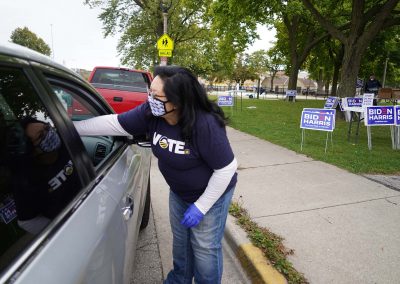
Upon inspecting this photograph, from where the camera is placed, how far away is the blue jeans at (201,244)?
2273 millimetres

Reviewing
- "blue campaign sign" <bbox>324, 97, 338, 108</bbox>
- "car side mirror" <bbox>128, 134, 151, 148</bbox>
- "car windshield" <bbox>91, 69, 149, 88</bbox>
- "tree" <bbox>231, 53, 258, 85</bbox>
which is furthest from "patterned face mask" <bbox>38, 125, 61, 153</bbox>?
"tree" <bbox>231, 53, 258, 85</bbox>

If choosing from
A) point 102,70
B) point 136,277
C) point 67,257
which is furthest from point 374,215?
point 102,70

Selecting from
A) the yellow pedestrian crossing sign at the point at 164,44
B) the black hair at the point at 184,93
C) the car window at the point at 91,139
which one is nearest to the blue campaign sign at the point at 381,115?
the car window at the point at 91,139

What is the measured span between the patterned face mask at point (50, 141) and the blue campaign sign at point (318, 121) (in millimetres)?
6366

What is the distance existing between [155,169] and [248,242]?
3.43 m

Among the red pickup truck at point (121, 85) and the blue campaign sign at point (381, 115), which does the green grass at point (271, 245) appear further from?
the blue campaign sign at point (381, 115)

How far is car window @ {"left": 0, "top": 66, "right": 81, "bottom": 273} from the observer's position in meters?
1.34

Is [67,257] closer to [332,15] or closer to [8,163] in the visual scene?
[8,163]

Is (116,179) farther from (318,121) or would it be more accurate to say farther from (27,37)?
(27,37)

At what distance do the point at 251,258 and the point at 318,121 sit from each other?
497 centimetres

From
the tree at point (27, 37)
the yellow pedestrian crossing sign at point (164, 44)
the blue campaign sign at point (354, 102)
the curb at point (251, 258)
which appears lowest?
the curb at point (251, 258)

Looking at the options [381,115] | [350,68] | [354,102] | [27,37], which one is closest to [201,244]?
[381,115]

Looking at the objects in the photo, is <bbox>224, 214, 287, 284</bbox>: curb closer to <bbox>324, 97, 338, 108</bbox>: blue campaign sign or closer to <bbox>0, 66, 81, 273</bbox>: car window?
<bbox>0, 66, 81, 273</bbox>: car window

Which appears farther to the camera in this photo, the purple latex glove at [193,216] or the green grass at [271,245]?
the green grass at [271,245]
